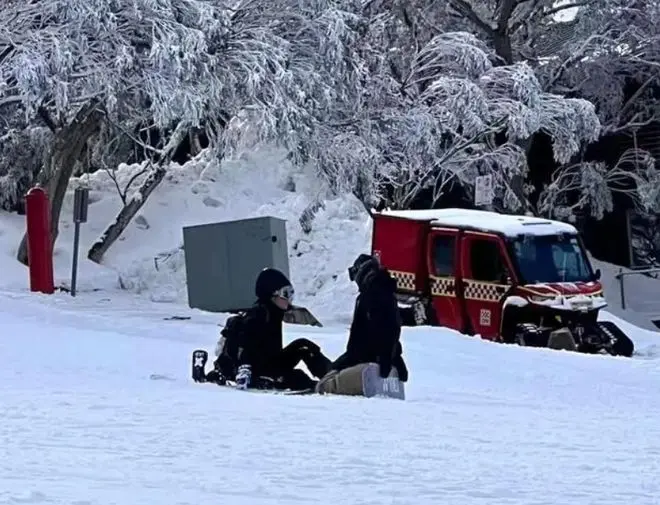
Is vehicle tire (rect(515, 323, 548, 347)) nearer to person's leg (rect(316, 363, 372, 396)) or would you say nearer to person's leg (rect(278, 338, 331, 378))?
person's leg (rect(278, 338, 331, 378))

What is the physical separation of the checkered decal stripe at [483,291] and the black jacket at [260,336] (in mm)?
7088

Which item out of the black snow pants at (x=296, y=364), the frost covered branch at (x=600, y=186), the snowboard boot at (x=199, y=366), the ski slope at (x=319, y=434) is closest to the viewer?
the ski slope at (x=319, y=434)

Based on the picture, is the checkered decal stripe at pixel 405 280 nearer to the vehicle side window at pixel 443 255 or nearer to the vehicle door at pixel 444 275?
the vehicle door at pixel 444 275

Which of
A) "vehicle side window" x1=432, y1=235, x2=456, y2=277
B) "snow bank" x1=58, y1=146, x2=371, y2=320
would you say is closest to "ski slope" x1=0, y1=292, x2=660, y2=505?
"vehicle side window" x1=432, y1=235, x2=456, y2=277

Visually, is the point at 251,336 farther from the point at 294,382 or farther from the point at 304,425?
the point at 304,425

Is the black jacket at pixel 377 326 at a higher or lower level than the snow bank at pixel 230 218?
lower

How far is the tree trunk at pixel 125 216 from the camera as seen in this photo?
2297 centimetres

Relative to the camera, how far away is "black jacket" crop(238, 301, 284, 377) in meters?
9.92

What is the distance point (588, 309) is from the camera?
640 inches

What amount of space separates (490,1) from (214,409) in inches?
770

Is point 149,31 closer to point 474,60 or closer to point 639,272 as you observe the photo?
point 474,60

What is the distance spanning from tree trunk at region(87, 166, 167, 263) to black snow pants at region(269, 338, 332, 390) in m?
13.1

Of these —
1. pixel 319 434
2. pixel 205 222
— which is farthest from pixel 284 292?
pixel 205 222

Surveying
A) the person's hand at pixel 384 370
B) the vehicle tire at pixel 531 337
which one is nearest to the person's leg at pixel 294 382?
the person's hand at pixel 384 370
